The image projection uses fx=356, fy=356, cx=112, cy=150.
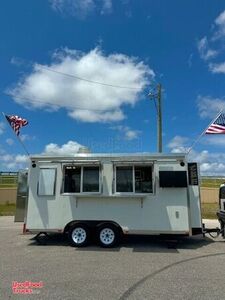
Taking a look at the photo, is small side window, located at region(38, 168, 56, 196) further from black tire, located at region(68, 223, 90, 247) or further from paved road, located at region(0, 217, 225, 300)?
paved road, located at region(0, 217, 225, 300)

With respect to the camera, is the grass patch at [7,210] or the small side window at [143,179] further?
the grass patch at [7,210]

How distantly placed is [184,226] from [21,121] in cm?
709

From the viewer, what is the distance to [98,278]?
24.2 feet

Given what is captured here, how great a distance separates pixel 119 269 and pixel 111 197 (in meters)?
3.23

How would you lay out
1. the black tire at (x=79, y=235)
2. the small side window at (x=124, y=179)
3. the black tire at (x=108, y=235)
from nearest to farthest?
the black tire at (x=108, y=235), the black tire at (x=79, y=235), the small side window at (x=124, y=179)

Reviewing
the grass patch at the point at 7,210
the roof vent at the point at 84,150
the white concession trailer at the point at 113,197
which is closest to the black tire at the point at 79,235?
the white concession trailer at the point at 113,197

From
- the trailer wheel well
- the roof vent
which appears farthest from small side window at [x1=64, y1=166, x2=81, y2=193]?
the trailer wheel well

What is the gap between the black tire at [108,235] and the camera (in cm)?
1090

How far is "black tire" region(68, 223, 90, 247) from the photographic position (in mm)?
11023

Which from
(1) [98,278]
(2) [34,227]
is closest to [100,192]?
(2) [34,227]
